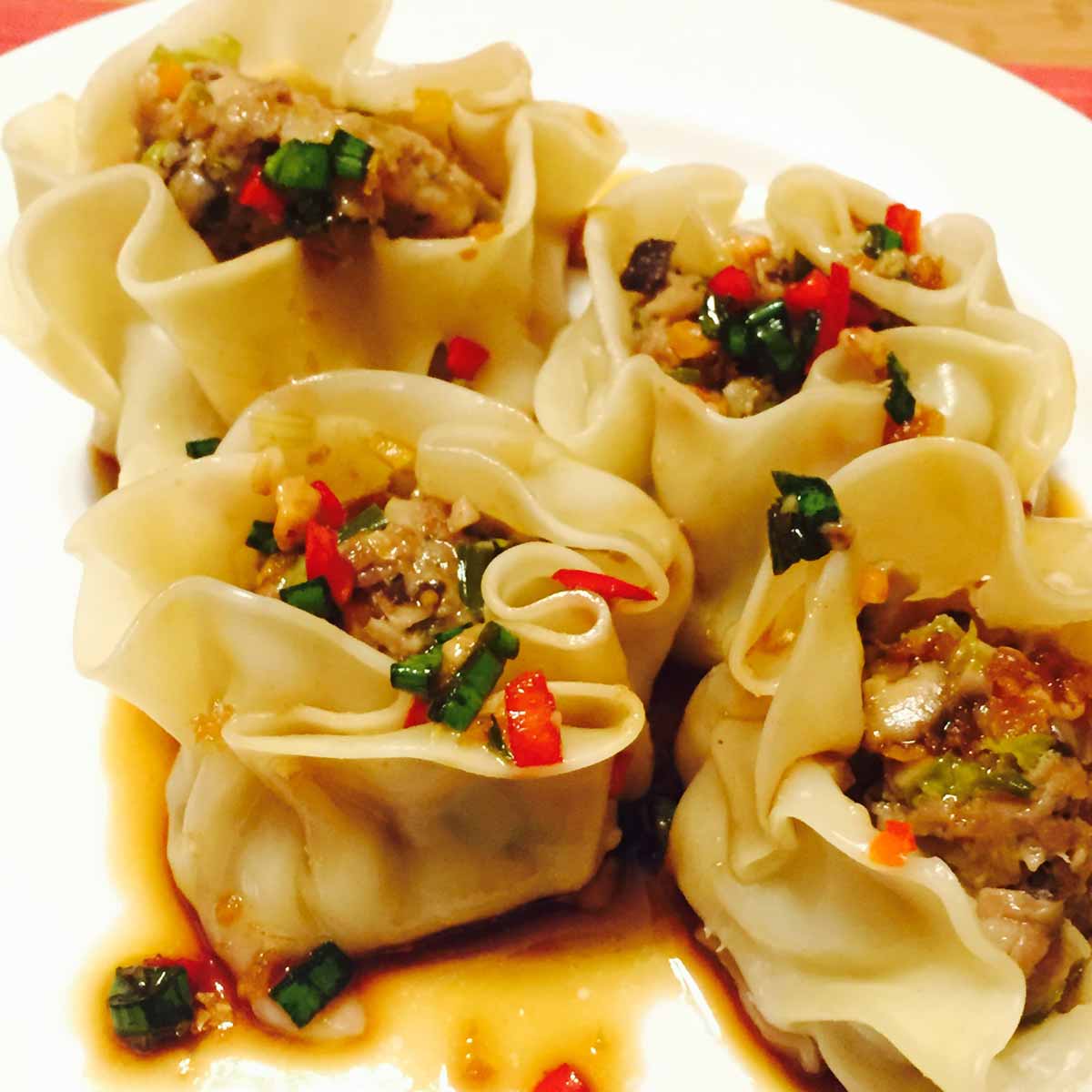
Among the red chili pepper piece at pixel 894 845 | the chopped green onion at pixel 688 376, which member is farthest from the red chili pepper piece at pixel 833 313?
the red chili pepper piece at pixel 894 845

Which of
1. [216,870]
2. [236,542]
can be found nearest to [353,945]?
[216,870]

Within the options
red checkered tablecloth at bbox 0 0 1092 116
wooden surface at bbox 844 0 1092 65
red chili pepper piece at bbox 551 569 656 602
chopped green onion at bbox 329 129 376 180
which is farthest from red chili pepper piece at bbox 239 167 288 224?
wooden surface at bbox 844 0 1092 65

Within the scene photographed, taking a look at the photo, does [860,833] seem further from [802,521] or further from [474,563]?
[474,563]

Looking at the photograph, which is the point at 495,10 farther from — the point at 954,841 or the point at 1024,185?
the point at 954,841

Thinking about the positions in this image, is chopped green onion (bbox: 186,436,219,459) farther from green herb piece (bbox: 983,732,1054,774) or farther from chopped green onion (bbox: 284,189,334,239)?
green herb piece (bbox: 983,732,1054,774)

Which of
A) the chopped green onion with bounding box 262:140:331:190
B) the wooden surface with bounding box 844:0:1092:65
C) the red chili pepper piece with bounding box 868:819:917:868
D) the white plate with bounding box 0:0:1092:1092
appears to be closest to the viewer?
the red chili pepper piece with bounding box 868:819:917:868

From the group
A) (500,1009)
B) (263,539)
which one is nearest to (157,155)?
(263,539)
